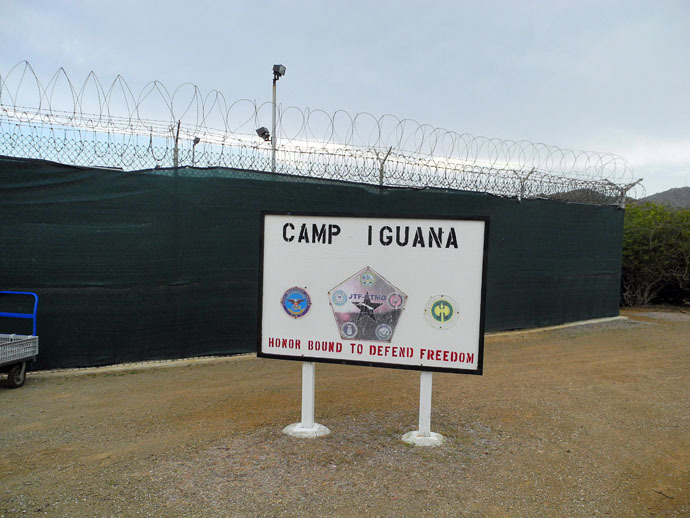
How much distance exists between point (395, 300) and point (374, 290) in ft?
0.57

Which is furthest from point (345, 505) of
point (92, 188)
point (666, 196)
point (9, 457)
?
point (666, 196)

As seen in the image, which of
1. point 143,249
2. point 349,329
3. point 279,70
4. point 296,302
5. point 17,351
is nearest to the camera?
point 349,329

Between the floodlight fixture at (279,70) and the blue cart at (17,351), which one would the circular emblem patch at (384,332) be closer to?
the blue cart at (17,351)

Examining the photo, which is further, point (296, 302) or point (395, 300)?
point (296, 302)

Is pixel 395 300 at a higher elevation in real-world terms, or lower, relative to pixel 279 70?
lower

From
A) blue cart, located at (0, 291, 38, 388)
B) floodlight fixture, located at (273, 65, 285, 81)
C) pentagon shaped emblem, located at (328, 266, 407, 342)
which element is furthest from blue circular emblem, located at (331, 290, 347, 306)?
floodlight fixture, located at (273, 65, 285, 81)

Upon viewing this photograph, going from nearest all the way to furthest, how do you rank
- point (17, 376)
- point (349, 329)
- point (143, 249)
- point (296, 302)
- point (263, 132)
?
point (349, 329)
point (296, 302)
point (17, 376)
point (143, 249)
point (263, 132)

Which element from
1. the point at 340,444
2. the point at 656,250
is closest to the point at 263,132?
the point at 340,444

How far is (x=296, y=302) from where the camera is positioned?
4473 millimetres

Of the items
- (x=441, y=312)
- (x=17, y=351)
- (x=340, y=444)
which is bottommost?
(x=340, y=444)

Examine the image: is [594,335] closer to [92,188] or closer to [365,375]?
[365,375]

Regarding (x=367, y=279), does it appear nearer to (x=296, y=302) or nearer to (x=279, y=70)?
(x=296, y=302)

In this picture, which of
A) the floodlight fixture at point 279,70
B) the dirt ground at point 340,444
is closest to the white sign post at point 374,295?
the dirt ground at point 340,444

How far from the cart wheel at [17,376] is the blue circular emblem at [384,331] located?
349 cm
